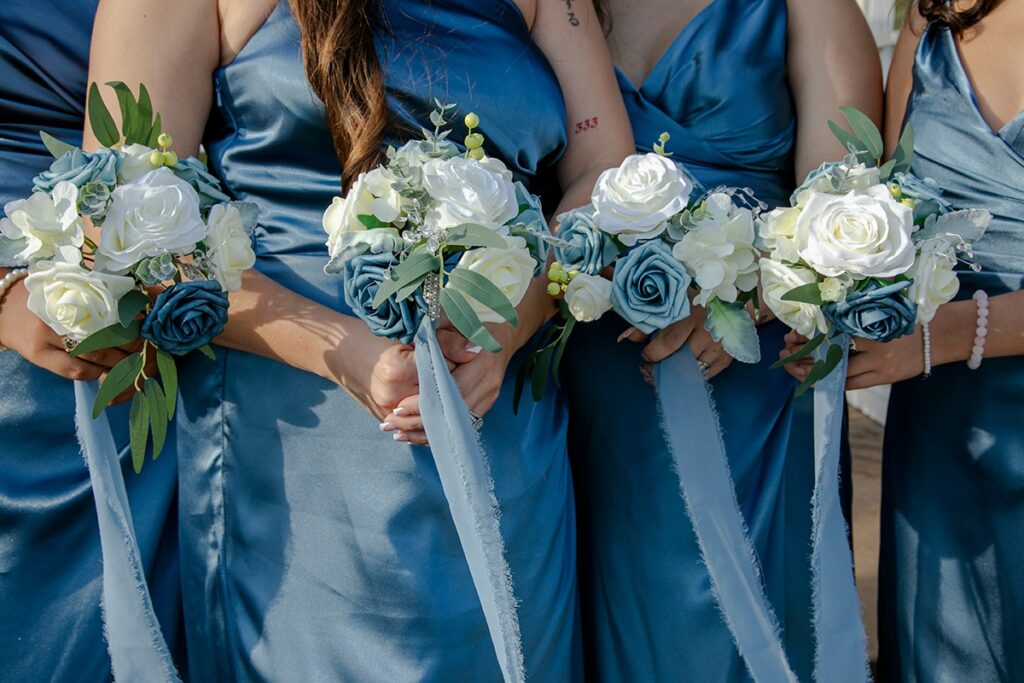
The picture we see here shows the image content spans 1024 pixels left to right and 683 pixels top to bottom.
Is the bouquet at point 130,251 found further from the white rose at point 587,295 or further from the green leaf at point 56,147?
the white rose at point 587,295

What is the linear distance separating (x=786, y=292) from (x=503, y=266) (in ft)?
1.96

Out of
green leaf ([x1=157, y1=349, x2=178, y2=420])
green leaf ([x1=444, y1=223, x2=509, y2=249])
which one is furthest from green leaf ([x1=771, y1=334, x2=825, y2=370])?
green leaf ([x1=157, y1=349, x2=178, y2=420])

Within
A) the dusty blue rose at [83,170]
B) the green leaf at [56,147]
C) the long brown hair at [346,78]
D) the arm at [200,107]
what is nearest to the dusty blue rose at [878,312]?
the arm at [200,107]

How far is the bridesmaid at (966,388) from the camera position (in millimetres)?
2418

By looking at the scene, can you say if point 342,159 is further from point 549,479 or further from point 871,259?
point 871,259

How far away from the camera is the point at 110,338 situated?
6.37 ft

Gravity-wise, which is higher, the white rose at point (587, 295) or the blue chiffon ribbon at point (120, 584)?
the white rose at point (587, 295)

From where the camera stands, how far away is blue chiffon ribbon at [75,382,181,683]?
2.08m

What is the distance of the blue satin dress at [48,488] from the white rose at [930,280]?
166cm

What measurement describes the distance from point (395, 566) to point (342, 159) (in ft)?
2.85

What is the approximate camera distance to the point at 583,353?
2.62 m

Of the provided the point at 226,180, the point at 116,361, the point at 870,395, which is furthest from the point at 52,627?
the point at 870,395

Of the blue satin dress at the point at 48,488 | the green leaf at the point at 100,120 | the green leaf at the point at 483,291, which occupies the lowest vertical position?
the blue satin dress at the point at 48,488

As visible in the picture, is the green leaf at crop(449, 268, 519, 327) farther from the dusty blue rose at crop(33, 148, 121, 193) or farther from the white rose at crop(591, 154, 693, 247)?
the dusty blue rose at crop(33, 148, 121, 193)
